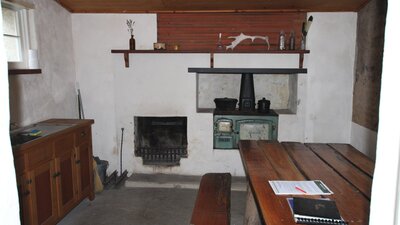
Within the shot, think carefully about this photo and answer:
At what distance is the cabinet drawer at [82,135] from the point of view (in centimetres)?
329

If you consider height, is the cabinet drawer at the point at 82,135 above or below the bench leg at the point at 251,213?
above

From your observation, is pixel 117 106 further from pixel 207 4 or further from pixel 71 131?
pixel 207 4

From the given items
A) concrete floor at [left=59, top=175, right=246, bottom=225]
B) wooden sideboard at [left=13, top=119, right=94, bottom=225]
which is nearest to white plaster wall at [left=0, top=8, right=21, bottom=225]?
wooden sideboard at [left=13, top=119, right=94, bottom=225]

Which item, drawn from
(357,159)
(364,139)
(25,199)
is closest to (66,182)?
(25,199)

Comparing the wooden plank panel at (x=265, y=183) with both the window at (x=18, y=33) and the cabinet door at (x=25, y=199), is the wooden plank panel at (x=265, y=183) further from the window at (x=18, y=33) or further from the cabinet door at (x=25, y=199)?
the window at (x=18, y=33)

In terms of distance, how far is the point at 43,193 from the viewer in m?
Result: 2.70

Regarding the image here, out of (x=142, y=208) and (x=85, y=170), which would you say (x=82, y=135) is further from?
(x=142, y=208)

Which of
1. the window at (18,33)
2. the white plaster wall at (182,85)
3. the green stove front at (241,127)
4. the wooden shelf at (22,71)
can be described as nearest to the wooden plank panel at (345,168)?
the green stove front at (241,127)

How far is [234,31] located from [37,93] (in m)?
2.50

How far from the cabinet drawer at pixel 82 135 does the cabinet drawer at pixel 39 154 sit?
478mm

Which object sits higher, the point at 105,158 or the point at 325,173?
the point at 325,173

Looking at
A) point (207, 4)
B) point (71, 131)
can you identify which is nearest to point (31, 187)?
point (71, 131)

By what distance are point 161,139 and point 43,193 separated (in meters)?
2.01

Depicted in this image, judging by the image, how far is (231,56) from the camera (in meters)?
4.23
